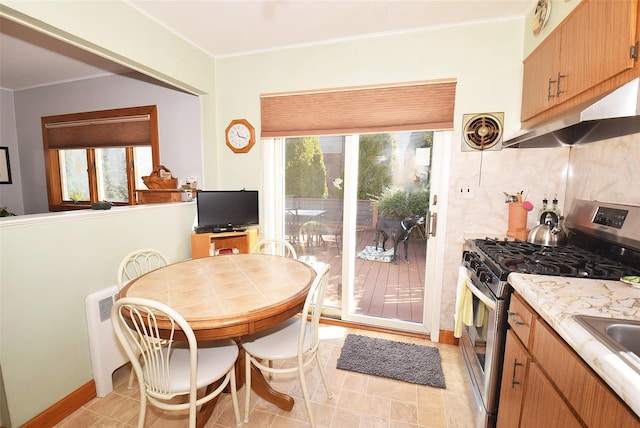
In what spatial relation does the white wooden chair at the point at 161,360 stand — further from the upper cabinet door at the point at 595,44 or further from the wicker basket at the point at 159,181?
the upper cabinet door at the point at 595,44

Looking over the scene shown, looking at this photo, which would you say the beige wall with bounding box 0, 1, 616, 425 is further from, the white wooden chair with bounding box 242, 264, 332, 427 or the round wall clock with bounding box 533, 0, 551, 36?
the white wooden chair with bounding box 242, 264, 332, 427

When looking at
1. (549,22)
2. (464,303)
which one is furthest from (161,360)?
(549,22)

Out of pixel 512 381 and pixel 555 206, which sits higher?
pixel 555 206

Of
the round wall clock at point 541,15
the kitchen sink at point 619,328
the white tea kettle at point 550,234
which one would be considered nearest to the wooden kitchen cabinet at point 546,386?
the kitchen sink at point 619,328

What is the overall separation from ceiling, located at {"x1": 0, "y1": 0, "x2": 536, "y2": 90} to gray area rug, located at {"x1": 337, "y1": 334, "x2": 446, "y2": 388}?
8.67 ft

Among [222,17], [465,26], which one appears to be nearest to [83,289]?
[222,17]

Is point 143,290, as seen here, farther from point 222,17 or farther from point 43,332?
point 222,17

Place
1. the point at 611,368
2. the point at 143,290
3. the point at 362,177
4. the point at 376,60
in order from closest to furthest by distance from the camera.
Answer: the point at 611,368 < the point at 143,290 < the point at 376,60 < the point at 362,177

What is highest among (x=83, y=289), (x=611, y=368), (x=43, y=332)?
(x=611, y=368)

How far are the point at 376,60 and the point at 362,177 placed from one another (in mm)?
1008

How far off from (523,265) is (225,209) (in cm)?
234

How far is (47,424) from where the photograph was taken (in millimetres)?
1629

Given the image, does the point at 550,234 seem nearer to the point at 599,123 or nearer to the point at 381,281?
the point at 599,123

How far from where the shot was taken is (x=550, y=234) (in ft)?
6.04
